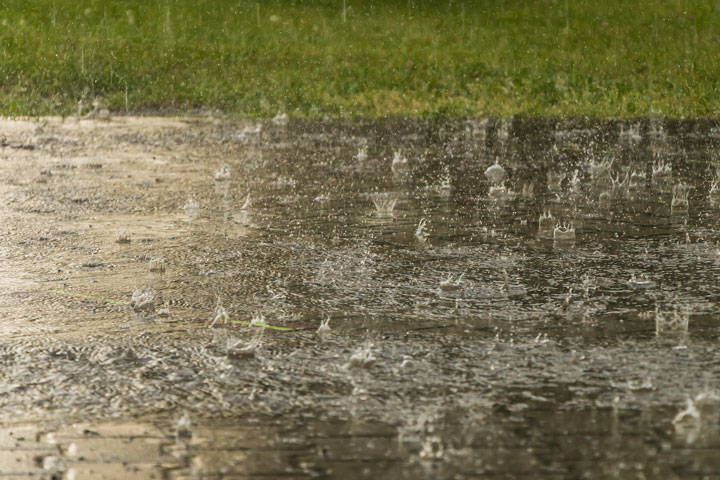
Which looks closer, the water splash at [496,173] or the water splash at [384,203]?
the water splash at [384,203]

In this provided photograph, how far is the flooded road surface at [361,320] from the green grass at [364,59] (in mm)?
5333

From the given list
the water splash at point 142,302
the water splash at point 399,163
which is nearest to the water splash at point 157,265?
the water splash at point 142,302

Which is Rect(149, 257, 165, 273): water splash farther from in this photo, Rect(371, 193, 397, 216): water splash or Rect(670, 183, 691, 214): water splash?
Rect(670, 183, 691, 214): water splash

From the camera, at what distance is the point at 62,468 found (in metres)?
4.10

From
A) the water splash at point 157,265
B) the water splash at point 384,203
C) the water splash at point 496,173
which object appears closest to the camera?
the water splash at point 157,265

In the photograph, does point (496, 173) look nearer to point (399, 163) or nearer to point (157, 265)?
point (399, 163)

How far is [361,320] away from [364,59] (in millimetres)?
14489

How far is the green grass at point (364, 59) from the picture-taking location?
17719 millimetres

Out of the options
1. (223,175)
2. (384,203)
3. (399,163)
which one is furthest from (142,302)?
(399,163)

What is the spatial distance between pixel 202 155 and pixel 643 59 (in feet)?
28.6

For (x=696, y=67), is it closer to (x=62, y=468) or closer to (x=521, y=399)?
(x=521, y=399)

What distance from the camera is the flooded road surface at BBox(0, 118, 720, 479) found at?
4320 millimetres

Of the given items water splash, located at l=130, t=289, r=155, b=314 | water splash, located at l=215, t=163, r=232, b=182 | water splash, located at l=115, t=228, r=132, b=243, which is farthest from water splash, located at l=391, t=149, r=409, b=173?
water splash, located at l=130, t=289, r=155, b=314

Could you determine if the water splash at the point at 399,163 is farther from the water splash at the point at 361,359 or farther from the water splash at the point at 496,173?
the water splash at the point at 361,359
